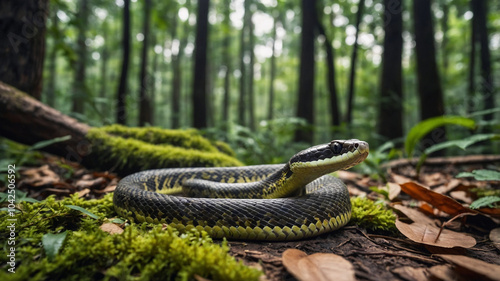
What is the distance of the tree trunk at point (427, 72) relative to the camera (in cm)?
823

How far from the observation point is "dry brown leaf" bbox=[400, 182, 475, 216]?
10.5 ft

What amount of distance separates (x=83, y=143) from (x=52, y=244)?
13.5 feet

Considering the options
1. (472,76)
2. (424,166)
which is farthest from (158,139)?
(472,76)

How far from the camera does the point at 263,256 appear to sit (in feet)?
7.76

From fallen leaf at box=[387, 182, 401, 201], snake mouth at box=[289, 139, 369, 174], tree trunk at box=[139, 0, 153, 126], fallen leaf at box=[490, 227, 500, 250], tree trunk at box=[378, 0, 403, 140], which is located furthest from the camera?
tree trunk at box=[139, 0, 153, 126]

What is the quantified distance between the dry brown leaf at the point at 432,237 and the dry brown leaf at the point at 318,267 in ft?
3.66

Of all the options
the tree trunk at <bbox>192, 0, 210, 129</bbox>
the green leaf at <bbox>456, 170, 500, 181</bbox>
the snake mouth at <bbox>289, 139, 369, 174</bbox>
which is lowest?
the green leaf at <bbox>456, 170, 500, 181</bbox>

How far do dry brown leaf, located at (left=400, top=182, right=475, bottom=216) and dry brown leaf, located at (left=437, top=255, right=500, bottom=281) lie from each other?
1.39 meters

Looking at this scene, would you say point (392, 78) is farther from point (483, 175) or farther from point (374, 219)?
point (374, 219)

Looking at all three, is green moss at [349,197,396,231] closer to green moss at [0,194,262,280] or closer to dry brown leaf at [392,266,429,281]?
dry brown leaf at [392,266,429,281]

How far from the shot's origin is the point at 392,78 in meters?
10.9

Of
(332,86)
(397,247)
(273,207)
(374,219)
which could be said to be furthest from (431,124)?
(332,86)

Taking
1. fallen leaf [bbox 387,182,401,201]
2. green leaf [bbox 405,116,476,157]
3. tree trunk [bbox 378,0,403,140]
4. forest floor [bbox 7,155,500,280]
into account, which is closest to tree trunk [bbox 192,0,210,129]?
forest floor [bbox 7,155,500,280]

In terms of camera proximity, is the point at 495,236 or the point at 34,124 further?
the point at 34,124
